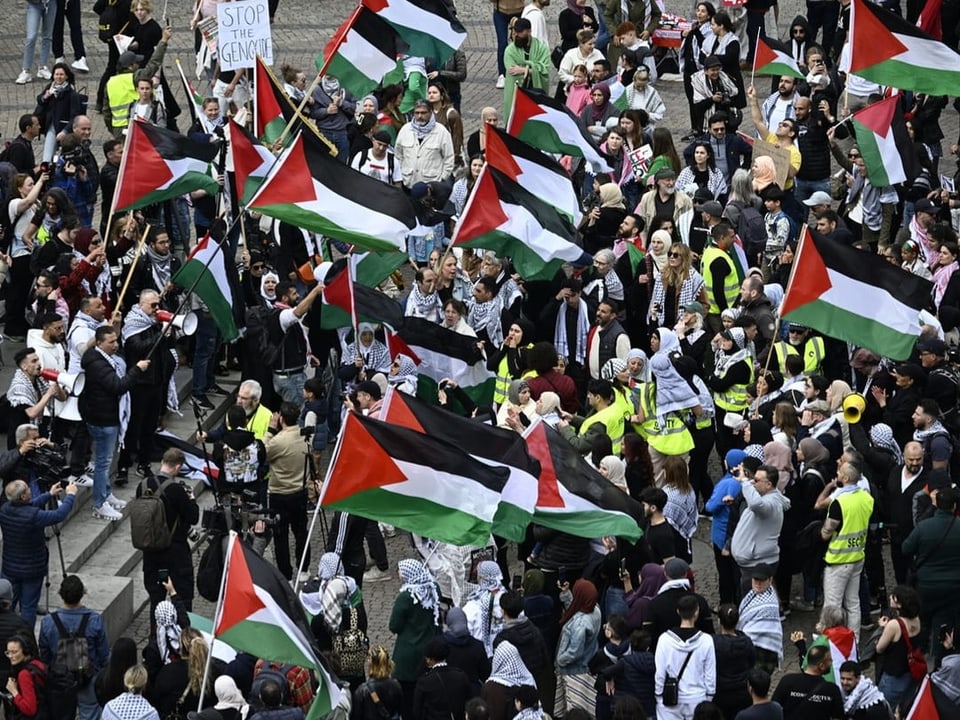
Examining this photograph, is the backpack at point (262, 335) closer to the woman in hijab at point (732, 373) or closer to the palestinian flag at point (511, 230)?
the palestinian flag at point (511, 230)

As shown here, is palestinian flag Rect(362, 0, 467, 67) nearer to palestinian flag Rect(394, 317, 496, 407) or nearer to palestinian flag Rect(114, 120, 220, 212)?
palestinian flag Rect(114, 120, 220, 212)

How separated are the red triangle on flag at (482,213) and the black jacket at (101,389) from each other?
311 centimetres

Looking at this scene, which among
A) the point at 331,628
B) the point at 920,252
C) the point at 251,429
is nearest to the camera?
the point at 331,628

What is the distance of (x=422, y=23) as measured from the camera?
2230 centimetres

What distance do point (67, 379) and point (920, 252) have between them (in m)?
8.46

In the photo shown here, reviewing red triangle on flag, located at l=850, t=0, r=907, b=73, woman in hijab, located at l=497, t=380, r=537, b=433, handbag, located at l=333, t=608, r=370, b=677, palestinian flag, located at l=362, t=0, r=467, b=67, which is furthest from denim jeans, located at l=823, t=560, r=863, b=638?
palestinian flag, located at l=362, t=0, r=467, b=67

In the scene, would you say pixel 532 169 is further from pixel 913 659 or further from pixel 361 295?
pixel 913 659

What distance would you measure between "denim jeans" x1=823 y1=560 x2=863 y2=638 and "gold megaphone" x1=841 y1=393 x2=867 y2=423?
1376 mm

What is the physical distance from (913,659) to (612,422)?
3517 millimetres

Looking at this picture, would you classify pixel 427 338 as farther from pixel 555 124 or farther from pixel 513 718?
pixel 513 718

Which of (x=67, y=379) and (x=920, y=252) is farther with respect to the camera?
(x=920, y=252)

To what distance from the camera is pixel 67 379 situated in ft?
62.0

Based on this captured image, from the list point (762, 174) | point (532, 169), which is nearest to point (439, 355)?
point (532, 169)

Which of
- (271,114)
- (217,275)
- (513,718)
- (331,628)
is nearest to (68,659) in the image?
(331,628)
